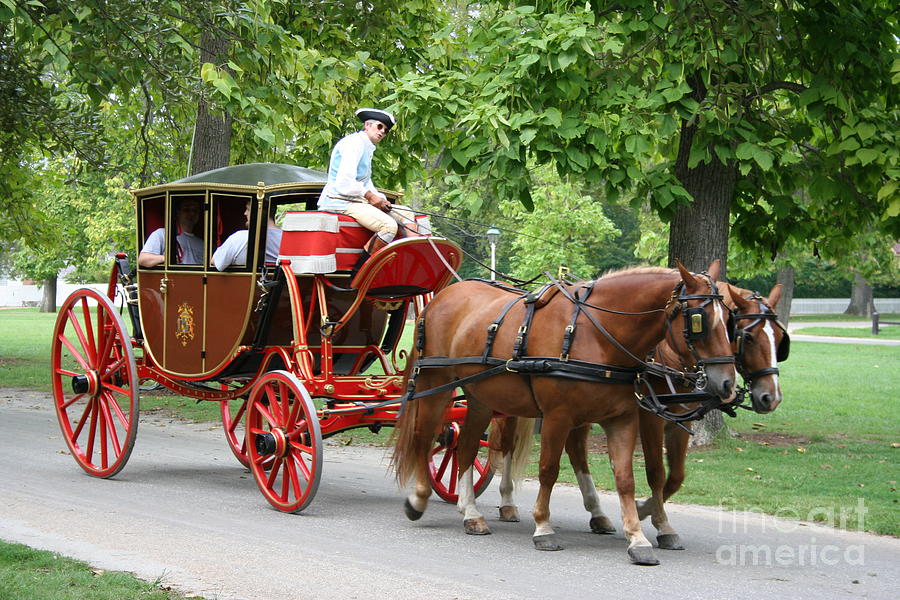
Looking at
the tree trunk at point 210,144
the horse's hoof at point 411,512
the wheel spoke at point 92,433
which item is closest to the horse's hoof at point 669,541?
the horse's hoof at point 411,512

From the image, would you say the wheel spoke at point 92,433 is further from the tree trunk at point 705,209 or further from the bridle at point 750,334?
the tree trunk at point 705,209

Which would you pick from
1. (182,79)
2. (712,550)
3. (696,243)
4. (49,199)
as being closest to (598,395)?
(712,550)

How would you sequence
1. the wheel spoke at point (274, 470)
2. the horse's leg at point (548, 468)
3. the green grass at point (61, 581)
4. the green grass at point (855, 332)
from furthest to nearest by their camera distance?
the green grass at point (855, 332)
the wheel spoke at point (274, 470)
the horse's leg at point (548, 468)
the green grass at point (61, 581)

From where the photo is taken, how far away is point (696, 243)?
1188 centimetres

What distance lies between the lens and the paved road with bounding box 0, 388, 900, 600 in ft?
19.7

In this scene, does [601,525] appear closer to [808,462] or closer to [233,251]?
[233,251]

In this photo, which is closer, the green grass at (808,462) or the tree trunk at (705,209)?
the green grass at (808,462)

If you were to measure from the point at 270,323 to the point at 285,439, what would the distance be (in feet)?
3.95

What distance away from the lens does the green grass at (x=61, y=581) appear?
5477mm

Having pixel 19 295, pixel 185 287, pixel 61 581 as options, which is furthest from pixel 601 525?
pixel 19 295

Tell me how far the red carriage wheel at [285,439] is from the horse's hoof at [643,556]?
7.89ft

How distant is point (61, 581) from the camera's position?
5.74m

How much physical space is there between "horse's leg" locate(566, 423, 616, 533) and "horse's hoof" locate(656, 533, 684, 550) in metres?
0.59

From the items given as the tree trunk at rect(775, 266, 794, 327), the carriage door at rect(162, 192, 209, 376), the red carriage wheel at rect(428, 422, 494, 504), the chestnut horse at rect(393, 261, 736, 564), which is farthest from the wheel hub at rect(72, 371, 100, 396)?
the tree trunk at rect(775, 266, 794, 327)
